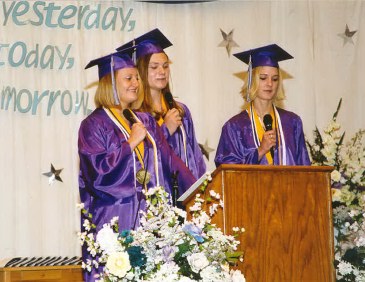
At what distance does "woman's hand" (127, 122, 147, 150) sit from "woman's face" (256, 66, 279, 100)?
1.31 m

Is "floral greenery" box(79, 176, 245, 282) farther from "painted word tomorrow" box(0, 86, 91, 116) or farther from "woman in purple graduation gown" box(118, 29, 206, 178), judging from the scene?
"painted word tomorrow" box(0, 86, 91, 116)

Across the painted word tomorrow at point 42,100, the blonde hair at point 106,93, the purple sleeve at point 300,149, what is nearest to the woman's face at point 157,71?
the blonde hair at point 106,93

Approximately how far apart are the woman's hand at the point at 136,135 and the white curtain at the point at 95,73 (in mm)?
1401

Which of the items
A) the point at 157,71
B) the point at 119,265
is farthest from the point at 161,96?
the point at 119,265

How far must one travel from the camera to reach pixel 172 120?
680 cm

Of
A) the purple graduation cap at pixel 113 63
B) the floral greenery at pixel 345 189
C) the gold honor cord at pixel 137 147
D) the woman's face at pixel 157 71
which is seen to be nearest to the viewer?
the floral greenery at pixel 345 189

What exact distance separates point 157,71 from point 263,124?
0.99 metres

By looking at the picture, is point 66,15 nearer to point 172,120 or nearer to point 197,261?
point 172,120

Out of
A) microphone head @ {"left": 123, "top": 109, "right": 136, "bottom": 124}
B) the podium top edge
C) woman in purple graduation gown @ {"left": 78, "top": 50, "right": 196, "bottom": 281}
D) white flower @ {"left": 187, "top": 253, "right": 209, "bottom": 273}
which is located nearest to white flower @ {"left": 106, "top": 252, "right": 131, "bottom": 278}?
white flower @ {"left": 187, "top": 253, "right": 209, "bottom": 273}

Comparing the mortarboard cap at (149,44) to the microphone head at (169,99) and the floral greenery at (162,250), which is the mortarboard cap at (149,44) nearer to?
the microphone head at (169,99)

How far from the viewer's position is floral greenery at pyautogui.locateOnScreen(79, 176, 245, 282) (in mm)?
3633

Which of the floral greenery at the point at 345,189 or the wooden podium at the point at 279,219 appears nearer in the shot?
the wooden podium at the point at 279,219

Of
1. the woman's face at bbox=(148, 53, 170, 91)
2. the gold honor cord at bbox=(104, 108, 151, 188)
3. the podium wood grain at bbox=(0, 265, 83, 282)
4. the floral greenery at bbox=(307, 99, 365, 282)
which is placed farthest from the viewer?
the woman's face at bbox=(148, 53, 170, 91)

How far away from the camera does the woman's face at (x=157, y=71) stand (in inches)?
272
